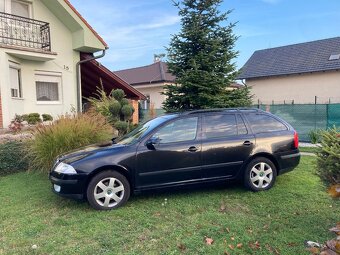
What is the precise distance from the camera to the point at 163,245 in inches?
148

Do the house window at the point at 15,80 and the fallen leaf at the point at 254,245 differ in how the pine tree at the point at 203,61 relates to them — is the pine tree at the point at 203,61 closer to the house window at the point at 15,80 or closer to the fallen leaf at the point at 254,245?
the house window at the point at 15,80

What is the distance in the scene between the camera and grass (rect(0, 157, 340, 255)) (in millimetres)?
3744

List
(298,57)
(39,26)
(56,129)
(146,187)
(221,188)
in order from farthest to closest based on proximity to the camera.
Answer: (298,57) → (39,26) → (56,129) → (221,188) → (146,187)

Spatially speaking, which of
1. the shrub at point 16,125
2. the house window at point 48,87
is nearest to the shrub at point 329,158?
the shrub at point 16,125

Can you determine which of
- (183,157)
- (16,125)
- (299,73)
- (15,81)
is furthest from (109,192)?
(299,73)

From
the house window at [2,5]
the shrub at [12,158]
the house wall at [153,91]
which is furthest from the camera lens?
the house wall at [153,91]

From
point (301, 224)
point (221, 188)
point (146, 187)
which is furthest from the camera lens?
point (221, 188)

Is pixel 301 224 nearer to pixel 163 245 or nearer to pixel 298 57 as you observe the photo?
pixel 163 245

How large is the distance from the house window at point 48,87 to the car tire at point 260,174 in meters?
9.81

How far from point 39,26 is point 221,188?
998 cm

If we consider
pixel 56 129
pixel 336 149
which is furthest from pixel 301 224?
pixel 56 129

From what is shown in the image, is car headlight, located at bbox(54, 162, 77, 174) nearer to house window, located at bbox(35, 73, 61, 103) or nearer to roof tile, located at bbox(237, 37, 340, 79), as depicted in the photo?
house window, located at bbox(35, 73, 61, 103)

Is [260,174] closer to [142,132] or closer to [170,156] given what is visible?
[170,156]

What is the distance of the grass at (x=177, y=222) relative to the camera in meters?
3.74
